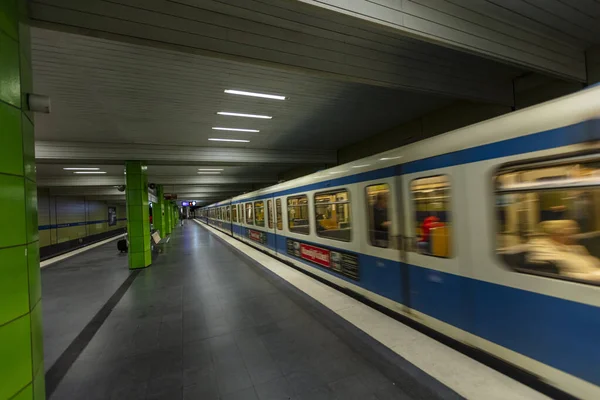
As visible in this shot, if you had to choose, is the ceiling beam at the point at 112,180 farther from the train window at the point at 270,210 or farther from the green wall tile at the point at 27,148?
the green wall tile at the point at 27,148

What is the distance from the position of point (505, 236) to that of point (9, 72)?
3.95 metres

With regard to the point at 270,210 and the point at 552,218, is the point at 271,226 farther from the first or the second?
the point at 552,218

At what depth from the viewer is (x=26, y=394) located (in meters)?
1.70

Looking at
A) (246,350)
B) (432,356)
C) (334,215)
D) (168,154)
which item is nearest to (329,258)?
(334,215)

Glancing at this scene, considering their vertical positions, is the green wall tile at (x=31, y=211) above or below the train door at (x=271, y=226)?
above

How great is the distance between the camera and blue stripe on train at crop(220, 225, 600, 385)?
188cm

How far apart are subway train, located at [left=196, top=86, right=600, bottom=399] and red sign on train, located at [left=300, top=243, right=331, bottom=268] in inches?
54.7

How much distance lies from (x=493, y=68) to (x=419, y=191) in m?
3.38

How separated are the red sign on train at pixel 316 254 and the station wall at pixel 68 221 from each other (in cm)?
1437

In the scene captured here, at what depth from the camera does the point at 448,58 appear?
443 centimetres

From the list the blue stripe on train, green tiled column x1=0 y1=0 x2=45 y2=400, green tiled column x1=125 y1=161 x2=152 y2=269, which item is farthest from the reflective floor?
green tiled column x1=125 y1=161 x2=152 y2=269

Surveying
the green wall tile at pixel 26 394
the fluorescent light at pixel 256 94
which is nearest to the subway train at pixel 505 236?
the fluorescent light at pixel 256 94

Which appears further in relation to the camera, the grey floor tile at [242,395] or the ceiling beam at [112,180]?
the ceiling beam at [112,180]

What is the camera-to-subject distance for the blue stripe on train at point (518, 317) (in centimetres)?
188
